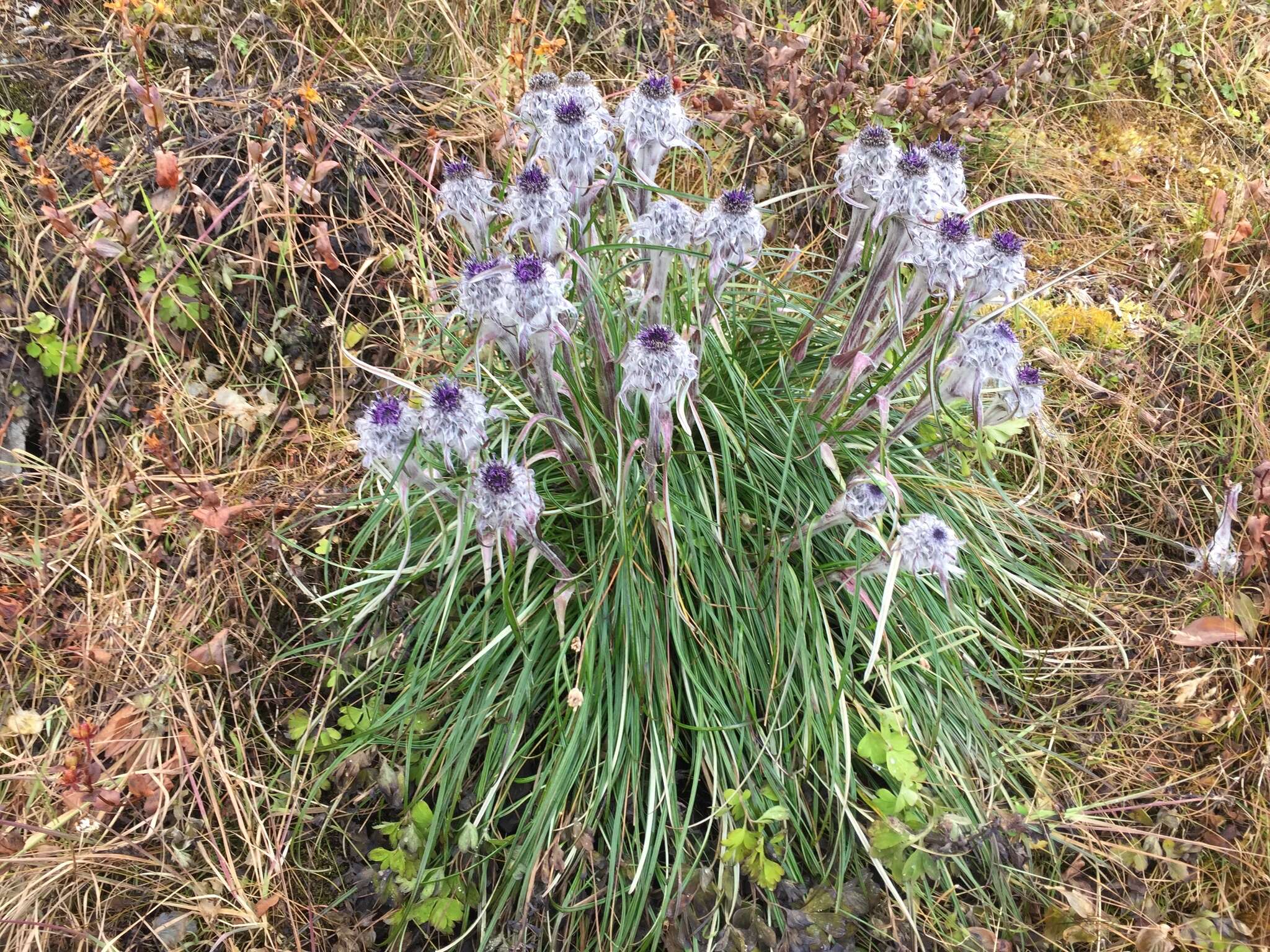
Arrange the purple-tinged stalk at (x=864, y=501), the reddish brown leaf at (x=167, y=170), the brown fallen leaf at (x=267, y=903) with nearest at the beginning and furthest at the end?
the purple-tinged stalk at (x=864, y=501), the brown fallen leaf at (x=267, y=903), the reddish brown leaf at (x=167, y=170)

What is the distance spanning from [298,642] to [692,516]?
125cm

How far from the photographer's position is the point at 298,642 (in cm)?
248

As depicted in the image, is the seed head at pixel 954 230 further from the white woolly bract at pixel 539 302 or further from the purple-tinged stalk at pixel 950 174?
the white woolly bract at pixel 539 302

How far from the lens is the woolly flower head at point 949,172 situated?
67.3 inches

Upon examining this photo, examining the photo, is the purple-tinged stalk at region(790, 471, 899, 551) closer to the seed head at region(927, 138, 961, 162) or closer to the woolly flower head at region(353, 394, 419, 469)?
the seed head at region(927, 138, 961, 162)

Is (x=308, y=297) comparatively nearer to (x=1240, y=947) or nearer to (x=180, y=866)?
(x=180, y=866)

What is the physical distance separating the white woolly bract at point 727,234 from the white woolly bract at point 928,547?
2.25 ft

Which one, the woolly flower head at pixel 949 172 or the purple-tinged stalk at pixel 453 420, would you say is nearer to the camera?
the purple-tinged stalk at pixel 453 420

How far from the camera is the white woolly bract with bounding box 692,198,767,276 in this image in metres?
1.76

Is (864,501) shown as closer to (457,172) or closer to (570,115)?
(570,115)

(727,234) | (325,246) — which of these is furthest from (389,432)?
(325,246)

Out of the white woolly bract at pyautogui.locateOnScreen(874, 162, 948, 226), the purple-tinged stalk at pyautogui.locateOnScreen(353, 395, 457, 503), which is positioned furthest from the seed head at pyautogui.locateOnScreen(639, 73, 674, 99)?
the purple-tinged stalk at pyautogui.locateOnScreen(353, 395, 457, 503)

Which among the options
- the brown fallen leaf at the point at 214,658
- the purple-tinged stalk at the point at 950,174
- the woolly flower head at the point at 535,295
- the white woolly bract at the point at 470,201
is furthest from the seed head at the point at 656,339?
the brown fallen leaf at the point at 214,658

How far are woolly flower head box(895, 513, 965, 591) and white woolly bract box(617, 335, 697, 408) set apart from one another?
57 centimetres
